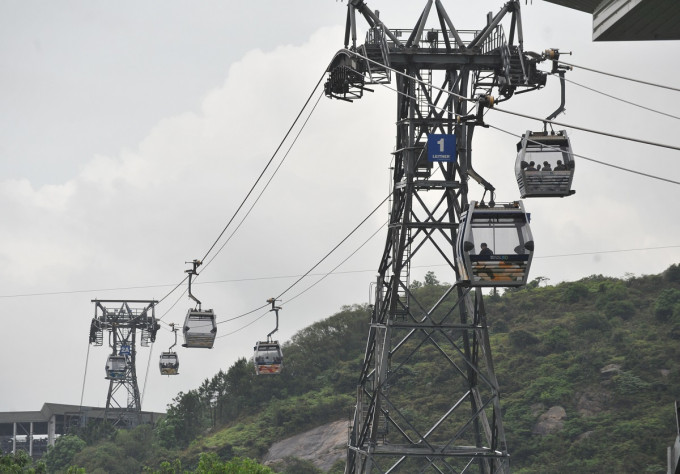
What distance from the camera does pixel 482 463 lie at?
36.8 meters

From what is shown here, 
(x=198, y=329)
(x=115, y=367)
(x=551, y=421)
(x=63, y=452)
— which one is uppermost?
(x=115, y=367)

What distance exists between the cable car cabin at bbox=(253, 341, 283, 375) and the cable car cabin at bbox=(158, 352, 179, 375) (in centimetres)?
3105

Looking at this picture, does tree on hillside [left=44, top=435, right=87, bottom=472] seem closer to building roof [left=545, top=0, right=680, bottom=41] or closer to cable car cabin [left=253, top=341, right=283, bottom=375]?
cable car cabin [left=253, top=341, right=283, bottom=375]

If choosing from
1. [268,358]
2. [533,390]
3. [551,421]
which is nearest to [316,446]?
[533,390]

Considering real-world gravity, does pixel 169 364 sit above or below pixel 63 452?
above

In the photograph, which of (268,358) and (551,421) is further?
(551,421)

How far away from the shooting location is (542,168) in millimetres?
27844

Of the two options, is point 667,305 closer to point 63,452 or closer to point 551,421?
point 551,421

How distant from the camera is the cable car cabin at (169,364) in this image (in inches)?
3300

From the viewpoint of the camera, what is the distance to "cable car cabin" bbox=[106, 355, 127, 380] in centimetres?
10125

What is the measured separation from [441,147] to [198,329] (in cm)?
2079

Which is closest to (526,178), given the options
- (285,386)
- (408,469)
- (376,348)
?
(376,348)

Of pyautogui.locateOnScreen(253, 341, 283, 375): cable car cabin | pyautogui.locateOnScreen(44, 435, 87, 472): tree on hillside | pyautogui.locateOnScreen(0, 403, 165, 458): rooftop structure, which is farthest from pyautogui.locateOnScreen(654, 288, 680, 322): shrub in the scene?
pyautogui.locateOnScreen(0, 403, 165, 458): rooftop structure

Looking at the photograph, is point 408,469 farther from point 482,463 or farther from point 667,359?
point 482,463
